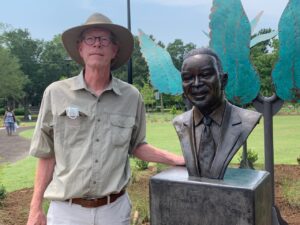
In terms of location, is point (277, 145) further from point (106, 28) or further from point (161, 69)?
point (106, 28)

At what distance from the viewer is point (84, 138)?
2643 millimetres

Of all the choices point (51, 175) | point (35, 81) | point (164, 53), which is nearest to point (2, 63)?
point (35, 81)

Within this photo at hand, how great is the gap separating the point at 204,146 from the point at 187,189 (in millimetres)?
355

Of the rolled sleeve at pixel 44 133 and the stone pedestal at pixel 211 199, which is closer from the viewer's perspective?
the stone pedestal at pixel 211 199

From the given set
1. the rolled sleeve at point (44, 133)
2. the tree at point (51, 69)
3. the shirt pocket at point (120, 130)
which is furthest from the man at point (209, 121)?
the tree at point (51, 69)

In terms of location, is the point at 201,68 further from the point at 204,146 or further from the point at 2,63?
the point at 2,63

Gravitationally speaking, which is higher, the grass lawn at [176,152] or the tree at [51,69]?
the tree at [51,69]

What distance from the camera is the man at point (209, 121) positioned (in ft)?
8.38

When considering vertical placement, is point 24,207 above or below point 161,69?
below

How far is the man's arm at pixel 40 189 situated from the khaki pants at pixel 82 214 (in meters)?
0.08

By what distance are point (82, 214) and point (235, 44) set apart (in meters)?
3.65

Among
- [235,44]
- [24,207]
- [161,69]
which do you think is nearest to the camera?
[235,44]

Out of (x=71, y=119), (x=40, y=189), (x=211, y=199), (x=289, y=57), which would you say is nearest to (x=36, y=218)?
(x=40, y=189)

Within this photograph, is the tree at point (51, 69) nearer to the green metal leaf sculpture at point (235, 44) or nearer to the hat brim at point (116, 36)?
the green metal leaf sculpture at point (235, 44)
